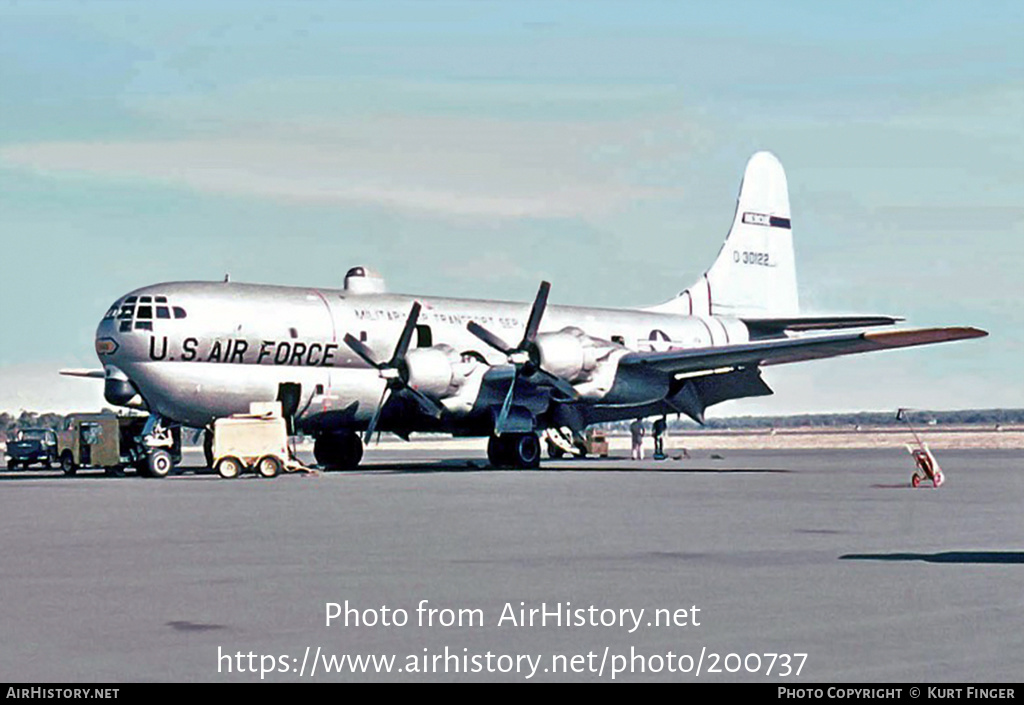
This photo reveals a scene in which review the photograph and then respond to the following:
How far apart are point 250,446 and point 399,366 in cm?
471

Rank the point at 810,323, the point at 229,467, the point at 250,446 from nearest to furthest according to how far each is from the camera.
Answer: the point at 229,467
the point at 250,446
the point at 810,323

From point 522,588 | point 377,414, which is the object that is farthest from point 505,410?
point 522,588

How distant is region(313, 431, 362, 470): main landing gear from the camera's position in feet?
→ 138

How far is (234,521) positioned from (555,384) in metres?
19.1

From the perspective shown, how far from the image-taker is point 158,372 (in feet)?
120

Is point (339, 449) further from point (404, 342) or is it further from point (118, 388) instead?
point (118, 388)

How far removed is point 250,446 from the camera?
35938mm

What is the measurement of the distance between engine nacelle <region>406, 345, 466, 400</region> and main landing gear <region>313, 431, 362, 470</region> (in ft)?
13.7

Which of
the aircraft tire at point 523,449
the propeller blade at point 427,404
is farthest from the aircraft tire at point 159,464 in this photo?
the aircraft tire at point 523,449

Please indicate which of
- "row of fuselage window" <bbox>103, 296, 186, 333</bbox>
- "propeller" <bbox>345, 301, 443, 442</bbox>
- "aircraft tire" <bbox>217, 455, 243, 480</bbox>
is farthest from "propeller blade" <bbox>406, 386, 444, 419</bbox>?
"row of fuselage window" <bbox>103, 296, 186, 333</bbox>

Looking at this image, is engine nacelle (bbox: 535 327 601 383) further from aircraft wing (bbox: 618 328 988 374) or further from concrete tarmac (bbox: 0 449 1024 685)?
concrete tarmac (bbox: 0 449 1024 685)

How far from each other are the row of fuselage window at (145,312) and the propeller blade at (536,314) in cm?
883

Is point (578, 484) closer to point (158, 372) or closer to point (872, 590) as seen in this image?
point (158, 372)
